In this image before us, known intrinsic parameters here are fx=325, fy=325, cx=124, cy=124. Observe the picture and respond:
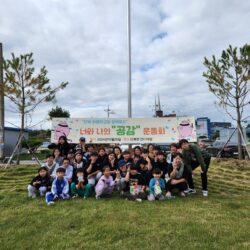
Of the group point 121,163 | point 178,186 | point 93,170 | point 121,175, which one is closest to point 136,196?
point 121,175

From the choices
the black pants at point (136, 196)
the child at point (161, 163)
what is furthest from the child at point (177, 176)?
the black pants at point (136, 196)

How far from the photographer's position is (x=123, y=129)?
12422mm

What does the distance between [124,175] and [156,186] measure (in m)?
0.99

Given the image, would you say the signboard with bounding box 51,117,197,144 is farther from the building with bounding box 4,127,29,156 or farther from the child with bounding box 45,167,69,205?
the building with bounding box 4,127,29,156

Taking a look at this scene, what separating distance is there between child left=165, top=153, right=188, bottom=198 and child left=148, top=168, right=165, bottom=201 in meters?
0.19

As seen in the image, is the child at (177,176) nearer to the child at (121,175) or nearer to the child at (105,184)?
the child at (121,175)

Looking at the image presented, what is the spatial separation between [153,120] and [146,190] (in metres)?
5.44

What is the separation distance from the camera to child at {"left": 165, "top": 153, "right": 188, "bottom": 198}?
7.46 meters

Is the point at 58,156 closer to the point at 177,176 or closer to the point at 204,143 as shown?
the point at 177,176

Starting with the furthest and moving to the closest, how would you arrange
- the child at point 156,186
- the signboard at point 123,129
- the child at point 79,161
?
the signboard at point 123,129 < the child at point 79,161 < the child at point 156,186

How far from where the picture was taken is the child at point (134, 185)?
23.4 ft

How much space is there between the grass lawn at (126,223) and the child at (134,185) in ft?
1.05

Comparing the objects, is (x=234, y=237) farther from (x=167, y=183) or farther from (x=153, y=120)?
(x=153, y=120)

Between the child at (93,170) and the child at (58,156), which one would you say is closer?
the child at (93,170)
